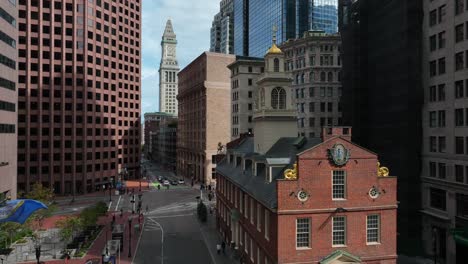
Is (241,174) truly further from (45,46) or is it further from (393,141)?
(45,46)

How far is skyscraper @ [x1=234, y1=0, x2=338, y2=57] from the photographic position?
132m

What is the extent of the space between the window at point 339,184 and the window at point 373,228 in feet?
9.04

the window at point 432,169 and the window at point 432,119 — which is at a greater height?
the window at point 432,119

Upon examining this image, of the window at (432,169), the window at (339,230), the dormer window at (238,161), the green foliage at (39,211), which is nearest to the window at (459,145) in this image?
the window at (432,169)

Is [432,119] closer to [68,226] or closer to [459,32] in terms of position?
[459,32]

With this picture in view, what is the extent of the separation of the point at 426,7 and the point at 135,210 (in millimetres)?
54059

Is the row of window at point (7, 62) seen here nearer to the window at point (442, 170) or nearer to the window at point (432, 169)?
the window at point (432, 169)

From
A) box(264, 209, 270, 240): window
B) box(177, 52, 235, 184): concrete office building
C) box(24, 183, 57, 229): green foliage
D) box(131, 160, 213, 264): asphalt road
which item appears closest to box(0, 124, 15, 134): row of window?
box(24, 183, 57, 229): green foliage

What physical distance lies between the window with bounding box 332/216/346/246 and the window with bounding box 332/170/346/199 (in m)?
1.60

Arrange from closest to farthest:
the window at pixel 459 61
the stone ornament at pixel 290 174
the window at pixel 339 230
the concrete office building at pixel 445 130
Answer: the stone ornament at pixel 290 174 < the window at pixel 339 230 < the concrete office building at pixel 445 130 < the window at pixel 459 61

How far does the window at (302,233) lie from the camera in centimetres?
2661

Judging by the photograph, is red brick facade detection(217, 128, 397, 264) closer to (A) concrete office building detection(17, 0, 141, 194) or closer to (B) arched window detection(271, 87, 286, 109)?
(B) arched window detection(271, 87, 286, 109)

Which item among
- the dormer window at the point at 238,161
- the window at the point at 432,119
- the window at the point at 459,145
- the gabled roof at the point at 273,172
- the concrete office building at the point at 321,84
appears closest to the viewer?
the gabled roof at the point at 273,172

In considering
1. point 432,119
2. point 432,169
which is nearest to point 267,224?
point 432,169
